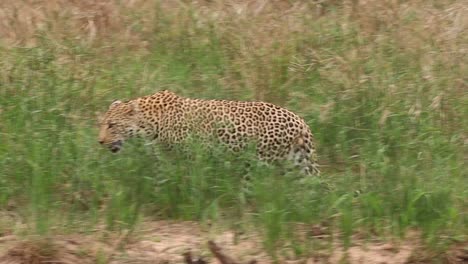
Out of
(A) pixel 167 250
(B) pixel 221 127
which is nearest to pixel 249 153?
(B) pixel 221 127

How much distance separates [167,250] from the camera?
198 inches

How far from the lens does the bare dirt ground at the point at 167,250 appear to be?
15.7 ft

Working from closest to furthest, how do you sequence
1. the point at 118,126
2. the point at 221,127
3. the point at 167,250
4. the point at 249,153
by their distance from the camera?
the point at 167,250
the point at 249,153
the point at 221,127
the point at 118,126

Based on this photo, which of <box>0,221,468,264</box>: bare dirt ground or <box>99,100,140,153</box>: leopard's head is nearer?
<box>0,221,468,264</box>: bare dirt ground

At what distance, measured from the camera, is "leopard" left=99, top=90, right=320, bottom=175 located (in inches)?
228

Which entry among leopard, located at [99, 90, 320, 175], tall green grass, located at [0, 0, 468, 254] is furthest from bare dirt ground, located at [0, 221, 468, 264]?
leopard, located at [99, 90, 320, 175]

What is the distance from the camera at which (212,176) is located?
17.8 ft

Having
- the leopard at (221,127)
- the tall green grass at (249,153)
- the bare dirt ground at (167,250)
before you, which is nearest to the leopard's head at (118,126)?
the leopard at (221,127)

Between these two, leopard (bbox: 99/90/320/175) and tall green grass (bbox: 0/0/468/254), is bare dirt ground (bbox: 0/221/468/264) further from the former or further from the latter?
leopard (bbox: 99/90/320/175)

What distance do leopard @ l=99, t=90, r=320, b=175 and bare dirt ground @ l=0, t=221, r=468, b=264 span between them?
0.81 meters

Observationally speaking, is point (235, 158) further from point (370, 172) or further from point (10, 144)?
point (10, 144)

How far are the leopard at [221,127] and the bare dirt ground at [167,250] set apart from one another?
81cm

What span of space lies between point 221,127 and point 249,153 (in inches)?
11.5

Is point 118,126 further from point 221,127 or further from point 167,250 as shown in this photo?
point 167,250
